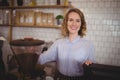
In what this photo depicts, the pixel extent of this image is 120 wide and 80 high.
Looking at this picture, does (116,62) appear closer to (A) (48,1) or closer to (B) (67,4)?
(B) (67,4)

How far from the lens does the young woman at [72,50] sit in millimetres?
1479

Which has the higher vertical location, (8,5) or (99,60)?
(8,5)

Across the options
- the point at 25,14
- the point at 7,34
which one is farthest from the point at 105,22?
the point at 7,34

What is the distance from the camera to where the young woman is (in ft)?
4.85

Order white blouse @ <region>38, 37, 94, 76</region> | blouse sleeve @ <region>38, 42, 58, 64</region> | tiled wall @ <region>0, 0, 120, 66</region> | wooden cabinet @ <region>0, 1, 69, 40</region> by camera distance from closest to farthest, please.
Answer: white blouse @ <region>38, 37, 94, 76</region>
blouse sleeve @ <region>38, 42, 58, 64</region>
tiled wall @ <region>0, 0, 120, 66</region>
wooden cabinet @ <region>0, 1, 69, 40</region>

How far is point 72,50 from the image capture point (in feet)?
5.00

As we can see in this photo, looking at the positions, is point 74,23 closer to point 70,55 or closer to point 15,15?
point 70,55

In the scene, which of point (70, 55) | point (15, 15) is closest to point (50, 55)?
point (70, 55)

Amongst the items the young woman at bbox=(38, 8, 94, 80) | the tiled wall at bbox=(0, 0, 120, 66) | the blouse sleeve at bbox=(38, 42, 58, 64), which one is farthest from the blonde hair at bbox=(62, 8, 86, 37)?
the tiled wall at bbox=(0, 0, 120, 66)

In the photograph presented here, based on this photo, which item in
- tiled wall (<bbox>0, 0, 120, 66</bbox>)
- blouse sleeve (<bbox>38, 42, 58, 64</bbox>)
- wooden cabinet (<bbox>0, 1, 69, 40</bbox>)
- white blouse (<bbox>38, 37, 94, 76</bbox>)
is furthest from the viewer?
wooden cabinet (<bbox>0, 1, 69, 40</bbox>)

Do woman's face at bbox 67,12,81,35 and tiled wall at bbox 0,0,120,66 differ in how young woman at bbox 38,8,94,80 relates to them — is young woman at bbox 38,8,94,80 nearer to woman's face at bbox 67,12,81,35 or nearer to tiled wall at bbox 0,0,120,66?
woman's face at bbox 67,12,81,35

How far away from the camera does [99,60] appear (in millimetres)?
3270

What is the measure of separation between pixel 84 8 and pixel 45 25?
0.76 metres

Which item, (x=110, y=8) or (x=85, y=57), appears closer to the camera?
(x=85, y=57)
